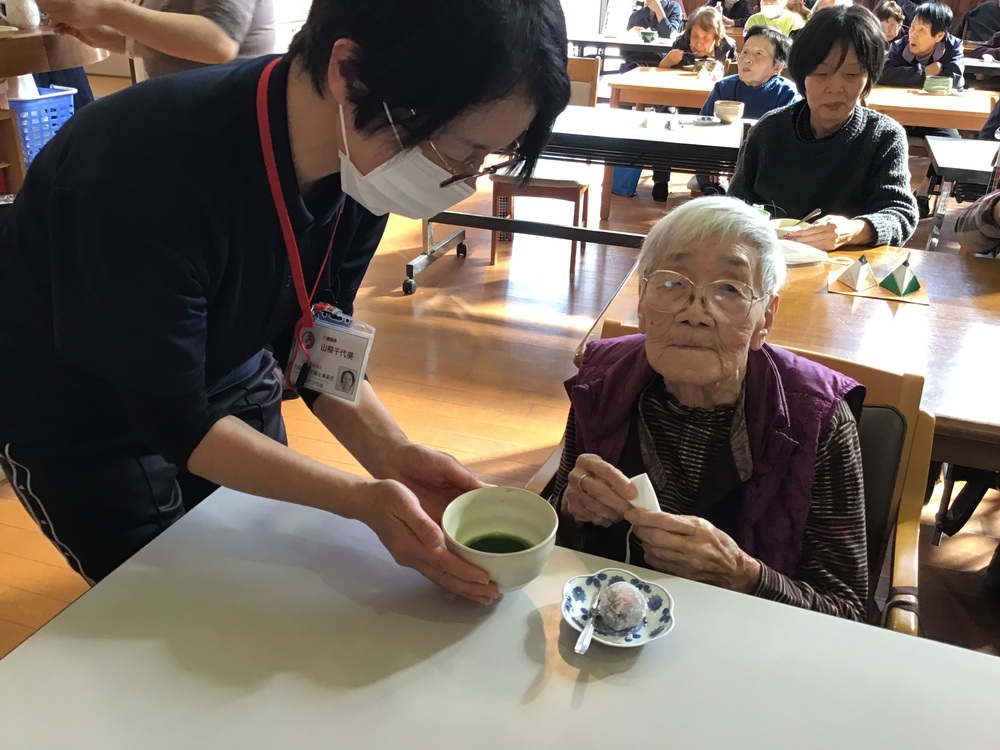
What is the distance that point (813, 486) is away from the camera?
1.26m

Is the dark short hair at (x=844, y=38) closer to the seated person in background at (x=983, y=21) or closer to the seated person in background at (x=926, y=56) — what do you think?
the seated person in background at (x=926, y=56)

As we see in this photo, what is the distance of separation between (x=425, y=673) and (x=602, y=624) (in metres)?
0.20

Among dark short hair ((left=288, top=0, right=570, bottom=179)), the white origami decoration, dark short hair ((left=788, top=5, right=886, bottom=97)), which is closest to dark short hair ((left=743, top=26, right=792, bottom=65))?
dark short hair ((left=788, top=5, right=886, bottom=97))

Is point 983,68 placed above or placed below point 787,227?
above

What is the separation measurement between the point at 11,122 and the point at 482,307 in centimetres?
207

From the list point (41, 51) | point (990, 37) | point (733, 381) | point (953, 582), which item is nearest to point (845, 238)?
point (953, 582)

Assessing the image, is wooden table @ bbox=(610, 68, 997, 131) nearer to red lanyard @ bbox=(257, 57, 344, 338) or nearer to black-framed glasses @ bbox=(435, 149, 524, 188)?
black-framed glasses @ bbox=(435, 149, 524, 188)

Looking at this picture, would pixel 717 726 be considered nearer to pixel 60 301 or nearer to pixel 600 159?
pixel 60 301

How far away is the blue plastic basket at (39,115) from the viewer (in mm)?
3061

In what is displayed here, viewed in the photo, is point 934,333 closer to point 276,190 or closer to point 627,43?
point 276,190

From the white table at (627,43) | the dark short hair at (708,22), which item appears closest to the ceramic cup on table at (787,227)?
the dark short hair at (708,22)

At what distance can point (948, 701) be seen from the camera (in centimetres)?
Result: 83

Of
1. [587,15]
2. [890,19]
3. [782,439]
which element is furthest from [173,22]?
[587,15]

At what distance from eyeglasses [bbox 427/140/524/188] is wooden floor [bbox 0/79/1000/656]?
1634 millimetres
